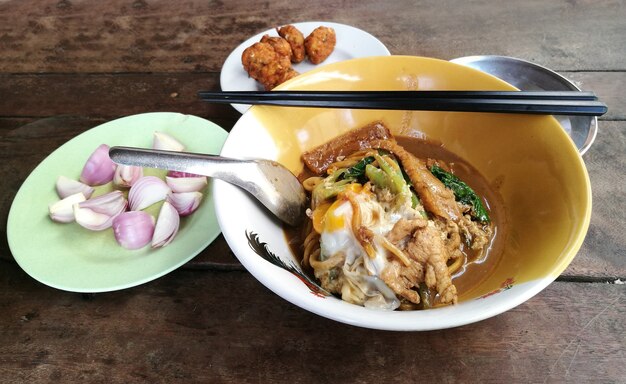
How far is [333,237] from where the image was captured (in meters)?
1.22

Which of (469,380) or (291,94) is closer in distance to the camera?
(469,380)

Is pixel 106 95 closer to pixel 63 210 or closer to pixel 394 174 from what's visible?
pixel 63 210

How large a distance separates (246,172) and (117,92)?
1476mm

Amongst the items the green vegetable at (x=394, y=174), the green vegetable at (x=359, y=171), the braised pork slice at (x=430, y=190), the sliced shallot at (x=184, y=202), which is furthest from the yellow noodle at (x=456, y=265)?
the sliced shallot at (x=184, y=202)

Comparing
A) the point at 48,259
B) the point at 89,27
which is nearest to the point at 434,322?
the point at 48,259

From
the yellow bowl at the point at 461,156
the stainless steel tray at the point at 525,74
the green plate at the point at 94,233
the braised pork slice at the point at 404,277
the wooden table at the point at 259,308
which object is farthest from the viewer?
the stainless steel tray at the point at 525,74

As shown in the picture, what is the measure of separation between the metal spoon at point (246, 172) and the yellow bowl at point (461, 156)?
43 millimetres

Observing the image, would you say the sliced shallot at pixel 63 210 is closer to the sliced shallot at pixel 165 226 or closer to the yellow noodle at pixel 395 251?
the sliced shallot at pixel 165 226

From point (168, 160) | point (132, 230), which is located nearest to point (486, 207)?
point (168, 160)

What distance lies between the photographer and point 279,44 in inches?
87.4

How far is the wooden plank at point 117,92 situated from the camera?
215cm

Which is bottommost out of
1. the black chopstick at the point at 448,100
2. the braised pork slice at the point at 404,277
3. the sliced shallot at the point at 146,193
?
the sliced shallot at the point at 146,193

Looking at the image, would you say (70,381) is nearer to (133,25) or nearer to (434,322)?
(434,322)

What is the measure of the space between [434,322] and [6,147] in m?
2.18
